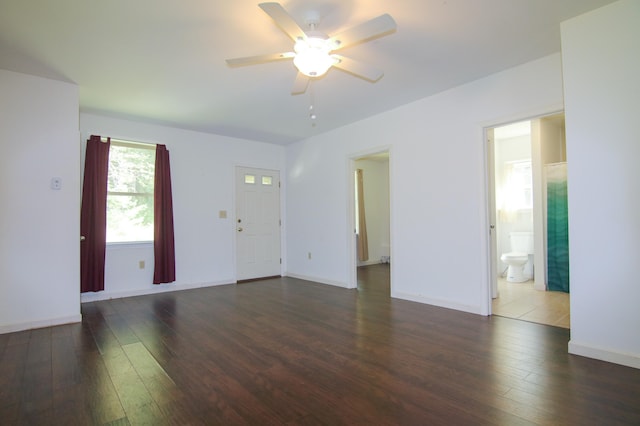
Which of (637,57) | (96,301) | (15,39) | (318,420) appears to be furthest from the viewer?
(96,301)

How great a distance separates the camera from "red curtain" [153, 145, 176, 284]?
16.0ft

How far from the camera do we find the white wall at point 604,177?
7.59 ft

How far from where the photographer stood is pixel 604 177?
2.42 metres

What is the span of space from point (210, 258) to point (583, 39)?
5.31 m

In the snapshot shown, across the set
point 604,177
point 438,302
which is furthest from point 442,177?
point 604,177

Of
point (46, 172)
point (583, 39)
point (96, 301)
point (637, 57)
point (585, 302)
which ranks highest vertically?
point (583, 39)

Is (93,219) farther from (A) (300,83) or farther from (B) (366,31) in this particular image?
(B) (366,31)

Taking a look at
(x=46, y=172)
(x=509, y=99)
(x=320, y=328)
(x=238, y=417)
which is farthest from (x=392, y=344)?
(x=46, y=172)

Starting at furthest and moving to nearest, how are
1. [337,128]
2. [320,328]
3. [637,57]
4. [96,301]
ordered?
1. [337,128]
2. [96,301]
3. [320,328]
4. [637,57]

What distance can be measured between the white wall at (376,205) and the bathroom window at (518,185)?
9.08 feet

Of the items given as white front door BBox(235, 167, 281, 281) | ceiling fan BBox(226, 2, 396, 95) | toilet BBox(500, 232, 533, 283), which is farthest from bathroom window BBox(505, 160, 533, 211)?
ceiling fan BBox(226, 2, 396, 95)

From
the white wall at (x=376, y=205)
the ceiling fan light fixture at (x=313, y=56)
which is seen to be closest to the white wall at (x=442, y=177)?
the ceiling fan light fixture at (x=313, y=56)

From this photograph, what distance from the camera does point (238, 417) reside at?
5.91 feet

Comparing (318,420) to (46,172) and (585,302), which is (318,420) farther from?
(46,172)
